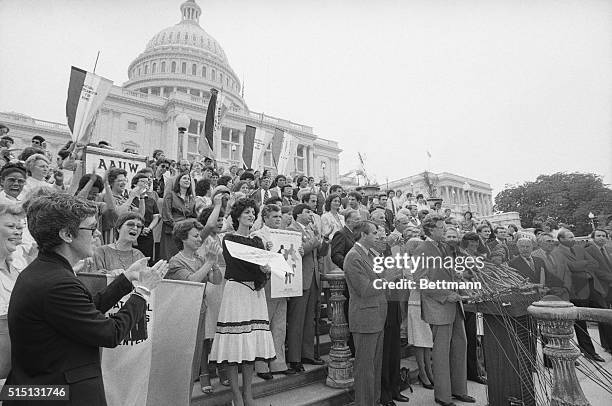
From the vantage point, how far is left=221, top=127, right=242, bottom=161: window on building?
54300 mm

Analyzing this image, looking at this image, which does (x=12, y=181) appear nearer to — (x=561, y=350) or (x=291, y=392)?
(x=291, y=392)

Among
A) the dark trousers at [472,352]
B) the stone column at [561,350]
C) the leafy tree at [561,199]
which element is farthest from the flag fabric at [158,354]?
the leafy tree at [561,199]

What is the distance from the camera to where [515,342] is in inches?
165

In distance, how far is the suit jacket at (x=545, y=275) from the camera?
5.93 m

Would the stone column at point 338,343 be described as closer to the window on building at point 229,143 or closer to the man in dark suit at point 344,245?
the man in dark suit at point 344,245

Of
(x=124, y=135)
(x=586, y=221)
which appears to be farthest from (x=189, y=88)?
(x=586, y=221)

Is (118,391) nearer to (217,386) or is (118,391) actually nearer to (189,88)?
(217,386)

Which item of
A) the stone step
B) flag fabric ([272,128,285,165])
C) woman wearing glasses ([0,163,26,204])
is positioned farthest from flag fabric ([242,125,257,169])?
the stone step

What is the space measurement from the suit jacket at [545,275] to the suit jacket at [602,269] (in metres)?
0.92

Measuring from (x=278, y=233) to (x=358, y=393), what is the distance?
2120 millimetres

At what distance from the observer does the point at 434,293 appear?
15.1 ft

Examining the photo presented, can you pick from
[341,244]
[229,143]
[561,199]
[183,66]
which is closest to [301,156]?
[229,143]

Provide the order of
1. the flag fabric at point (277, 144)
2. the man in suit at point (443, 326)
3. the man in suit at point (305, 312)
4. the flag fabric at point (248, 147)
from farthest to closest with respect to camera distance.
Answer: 1. the flag fabric at point (277, 144)
2. the flag fabric at point (248, 147)
3. the man in suit at point (305, 312)
4. the man in suit at point (443, 326)

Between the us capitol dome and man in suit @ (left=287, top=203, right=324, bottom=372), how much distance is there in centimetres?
5871
